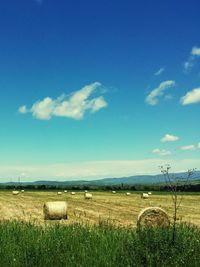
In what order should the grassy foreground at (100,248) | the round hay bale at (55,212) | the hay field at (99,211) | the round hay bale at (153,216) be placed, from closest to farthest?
the grassy foreground at (100,248), the round hay bale at (153,216), the hay field at (99,211), the round hay bale at (55,212)

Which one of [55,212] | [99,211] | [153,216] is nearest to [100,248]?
[153,216]

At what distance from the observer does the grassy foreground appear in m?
12.8

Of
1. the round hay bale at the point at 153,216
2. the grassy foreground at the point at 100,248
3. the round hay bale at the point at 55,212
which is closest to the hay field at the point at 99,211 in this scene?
the round hay bale at the point at 55,212

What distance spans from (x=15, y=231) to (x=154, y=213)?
33.0 feet

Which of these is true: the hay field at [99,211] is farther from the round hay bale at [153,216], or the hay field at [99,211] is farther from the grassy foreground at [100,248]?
the grassy foreground at [100,248]

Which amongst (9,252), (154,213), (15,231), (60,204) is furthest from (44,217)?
(9,252)

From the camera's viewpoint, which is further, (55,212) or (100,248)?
(55,212)

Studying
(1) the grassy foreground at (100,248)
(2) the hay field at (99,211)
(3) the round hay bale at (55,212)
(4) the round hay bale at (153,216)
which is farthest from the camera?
(3) the round hay bale at (55,212)

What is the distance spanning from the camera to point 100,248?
1356 centimetres

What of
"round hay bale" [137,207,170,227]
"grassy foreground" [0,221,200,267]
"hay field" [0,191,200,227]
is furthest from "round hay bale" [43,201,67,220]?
"grassy foreground" [0,221,200,267]

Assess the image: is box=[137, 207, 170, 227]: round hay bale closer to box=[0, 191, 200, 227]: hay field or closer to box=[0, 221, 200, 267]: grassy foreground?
box=[0, 191, 200, 227]: hay field

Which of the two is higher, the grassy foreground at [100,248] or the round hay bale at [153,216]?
the round hay bale at [153,216]

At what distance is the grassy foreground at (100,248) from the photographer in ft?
41.8

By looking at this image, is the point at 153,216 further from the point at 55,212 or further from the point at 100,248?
the point at 100,248
